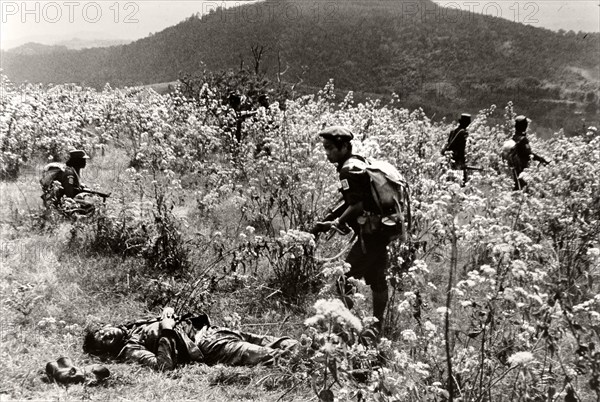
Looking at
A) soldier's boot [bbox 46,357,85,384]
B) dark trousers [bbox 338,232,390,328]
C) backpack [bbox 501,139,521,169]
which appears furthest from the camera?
backpack [bbox 501,139,521,169]

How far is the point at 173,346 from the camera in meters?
3.81

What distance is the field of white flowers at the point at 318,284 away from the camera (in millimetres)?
2621

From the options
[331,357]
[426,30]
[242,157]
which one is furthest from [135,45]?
[331,357]

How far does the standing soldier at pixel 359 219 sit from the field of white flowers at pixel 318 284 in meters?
0.18

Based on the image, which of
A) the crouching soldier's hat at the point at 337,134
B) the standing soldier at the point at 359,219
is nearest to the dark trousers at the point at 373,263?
the standing soldier at the point at 359,219

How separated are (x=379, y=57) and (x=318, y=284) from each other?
6965 centimetres

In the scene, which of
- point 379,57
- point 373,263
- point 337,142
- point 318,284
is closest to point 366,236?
point 373,263

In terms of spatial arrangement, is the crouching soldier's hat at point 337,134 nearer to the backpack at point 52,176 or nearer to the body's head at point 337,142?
the body's head at point 337,142

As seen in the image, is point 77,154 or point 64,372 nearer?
point 64,372

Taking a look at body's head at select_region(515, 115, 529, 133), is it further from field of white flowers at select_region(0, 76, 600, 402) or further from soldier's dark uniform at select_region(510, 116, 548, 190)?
field of white flowers at select_region(0, 76, 600, 402)

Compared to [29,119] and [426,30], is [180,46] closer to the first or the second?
[426,30]

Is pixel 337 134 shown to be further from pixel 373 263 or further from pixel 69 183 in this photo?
pixel 69 183

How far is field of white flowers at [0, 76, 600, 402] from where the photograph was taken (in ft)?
8.60

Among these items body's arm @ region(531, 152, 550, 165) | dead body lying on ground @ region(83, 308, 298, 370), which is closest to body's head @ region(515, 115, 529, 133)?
body's arm @ region(531, 152, 550, 165)
